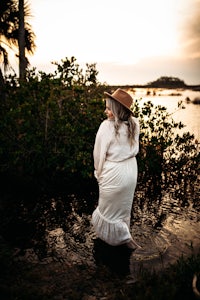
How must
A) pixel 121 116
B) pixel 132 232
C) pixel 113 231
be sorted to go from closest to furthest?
pixel 121 116
pixel 113 231
pixel 132 232

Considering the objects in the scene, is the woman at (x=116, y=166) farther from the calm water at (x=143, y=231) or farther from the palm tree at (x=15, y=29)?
the palm tree at (x=15, y=29)

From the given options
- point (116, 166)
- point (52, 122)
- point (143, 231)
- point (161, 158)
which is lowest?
point (143, 231)

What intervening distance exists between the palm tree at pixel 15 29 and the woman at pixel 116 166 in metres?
8.58

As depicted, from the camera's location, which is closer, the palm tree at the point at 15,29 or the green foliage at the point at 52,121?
the green foliage at the point at 52,121

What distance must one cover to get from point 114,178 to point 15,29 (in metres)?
11.1

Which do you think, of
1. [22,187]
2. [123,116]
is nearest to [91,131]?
[22,187]

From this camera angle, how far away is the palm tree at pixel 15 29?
37.3 ft

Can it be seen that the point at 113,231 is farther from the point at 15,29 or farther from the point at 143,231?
the point at 15,29

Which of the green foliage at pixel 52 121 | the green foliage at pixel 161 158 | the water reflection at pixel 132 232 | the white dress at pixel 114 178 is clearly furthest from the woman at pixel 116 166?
the green foliage at pixel 161 158

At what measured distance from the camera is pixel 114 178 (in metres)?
3.95

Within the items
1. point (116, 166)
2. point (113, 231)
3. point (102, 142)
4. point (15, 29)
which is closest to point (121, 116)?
point (102, 142)

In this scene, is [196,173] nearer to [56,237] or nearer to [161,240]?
[161,240]

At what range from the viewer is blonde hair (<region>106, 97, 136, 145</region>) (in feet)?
12.5

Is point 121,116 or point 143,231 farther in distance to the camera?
point 143,231
